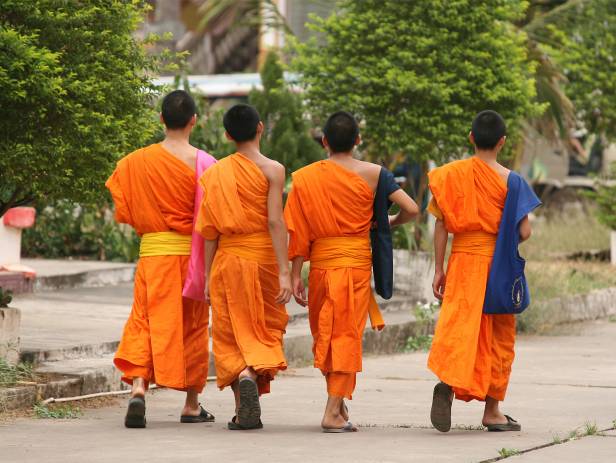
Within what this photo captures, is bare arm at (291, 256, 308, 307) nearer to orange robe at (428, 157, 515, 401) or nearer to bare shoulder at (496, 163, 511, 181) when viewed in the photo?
orange robe at (428, 157, 515, 401)

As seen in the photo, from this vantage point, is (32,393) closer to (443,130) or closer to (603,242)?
(443,130)

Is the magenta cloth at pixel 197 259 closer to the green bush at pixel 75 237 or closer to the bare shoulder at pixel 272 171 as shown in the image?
the bare shoulder at pixel 272 171

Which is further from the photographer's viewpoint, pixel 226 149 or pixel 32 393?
pixel 226 149

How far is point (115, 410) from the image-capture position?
28.0 feet

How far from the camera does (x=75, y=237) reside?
1764 centimetres

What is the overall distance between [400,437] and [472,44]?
325 inches

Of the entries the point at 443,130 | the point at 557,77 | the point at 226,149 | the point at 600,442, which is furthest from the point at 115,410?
the point at 557,77

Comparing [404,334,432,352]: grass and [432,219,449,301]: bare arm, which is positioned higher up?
[432,219,449,301]: bare arm

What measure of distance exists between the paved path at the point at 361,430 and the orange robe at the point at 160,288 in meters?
0.34

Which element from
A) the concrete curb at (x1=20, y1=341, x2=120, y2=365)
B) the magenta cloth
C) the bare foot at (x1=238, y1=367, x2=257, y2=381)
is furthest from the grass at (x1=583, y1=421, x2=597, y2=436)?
the concrete curb at (x1=20, y1=341, x2=120, y2=365)

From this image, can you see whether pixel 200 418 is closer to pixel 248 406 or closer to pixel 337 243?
pixel 248 406

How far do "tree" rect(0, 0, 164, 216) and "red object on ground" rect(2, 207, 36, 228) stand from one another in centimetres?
524

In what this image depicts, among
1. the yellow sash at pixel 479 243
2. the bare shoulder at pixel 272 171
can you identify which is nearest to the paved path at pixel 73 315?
the bare shoulder at pixel 272 171

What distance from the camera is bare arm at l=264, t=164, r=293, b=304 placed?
25.3 ft
